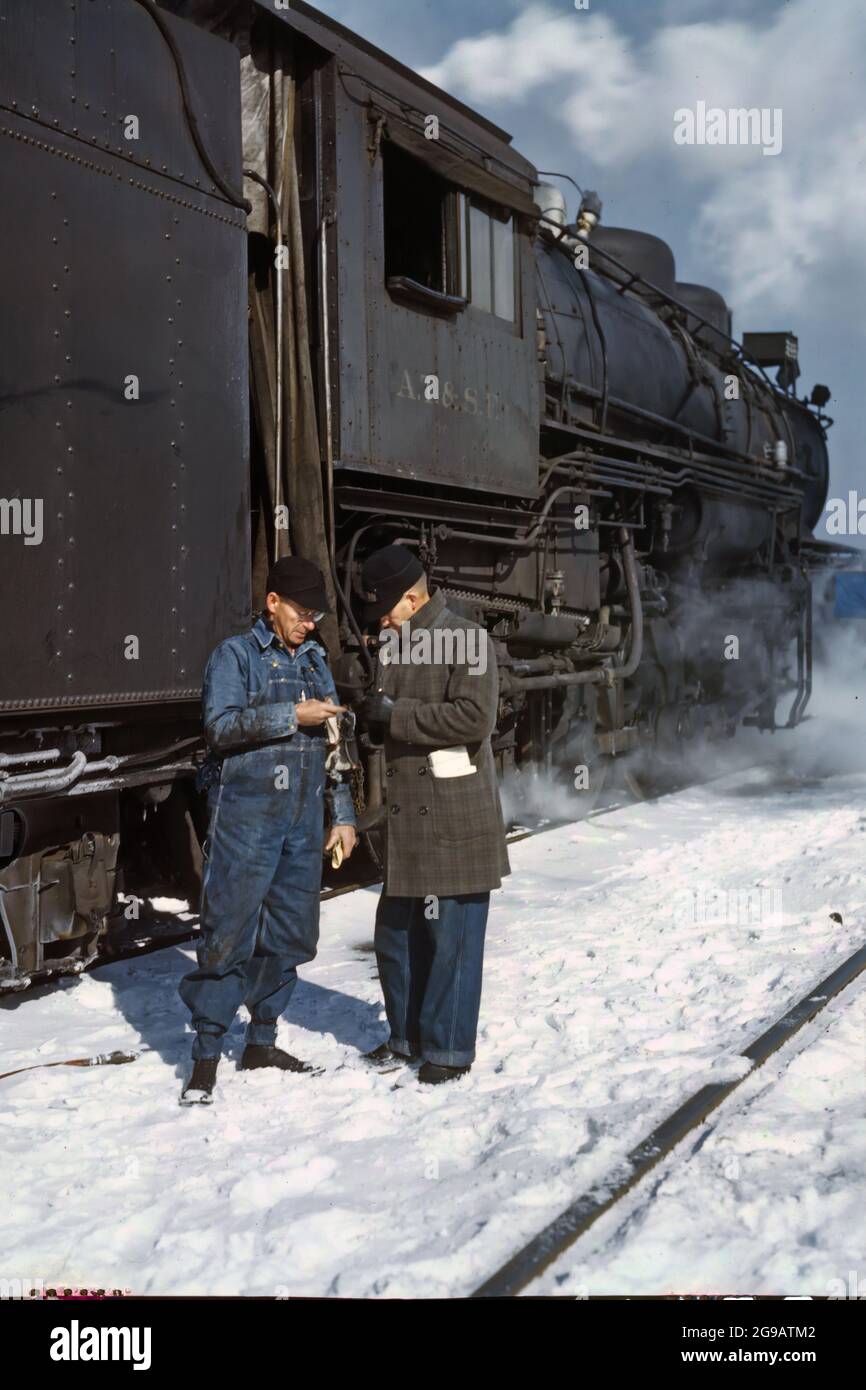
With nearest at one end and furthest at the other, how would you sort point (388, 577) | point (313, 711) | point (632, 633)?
point (313, 711), point (388, 577), point (632, 633)

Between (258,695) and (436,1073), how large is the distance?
1.30m

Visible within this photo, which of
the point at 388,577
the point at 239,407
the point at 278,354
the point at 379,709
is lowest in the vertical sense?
the point at 379,709

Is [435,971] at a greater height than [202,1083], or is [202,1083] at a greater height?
[435,971]

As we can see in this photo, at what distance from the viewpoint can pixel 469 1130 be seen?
3.50m

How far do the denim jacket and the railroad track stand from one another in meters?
1.40

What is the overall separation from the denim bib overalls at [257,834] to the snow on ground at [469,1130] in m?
0.33

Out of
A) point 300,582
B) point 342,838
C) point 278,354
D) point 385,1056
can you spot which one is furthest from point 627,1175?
point 278,354

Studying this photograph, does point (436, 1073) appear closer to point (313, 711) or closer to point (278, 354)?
point (313, 711)

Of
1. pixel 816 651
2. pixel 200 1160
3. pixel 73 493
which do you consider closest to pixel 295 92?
pixel 73 493

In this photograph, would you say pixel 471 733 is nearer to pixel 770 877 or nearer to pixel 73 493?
pixel 73 493

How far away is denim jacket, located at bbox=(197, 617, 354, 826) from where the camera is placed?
370 centimetres

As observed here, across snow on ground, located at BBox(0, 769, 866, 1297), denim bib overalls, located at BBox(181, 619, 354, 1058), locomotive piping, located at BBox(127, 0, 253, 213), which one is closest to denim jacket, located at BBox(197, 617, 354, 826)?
denim bib overalls, located at BBox(181, 619, 354, 1058)

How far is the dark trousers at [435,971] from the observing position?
389 cm

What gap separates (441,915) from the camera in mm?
3898
